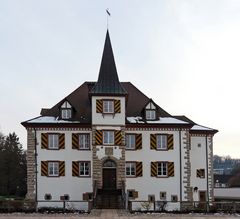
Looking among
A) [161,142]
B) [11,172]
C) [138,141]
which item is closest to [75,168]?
[138,141]

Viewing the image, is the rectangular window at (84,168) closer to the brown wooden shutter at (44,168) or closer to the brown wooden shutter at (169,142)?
the brown wooden shutter at (44,168)

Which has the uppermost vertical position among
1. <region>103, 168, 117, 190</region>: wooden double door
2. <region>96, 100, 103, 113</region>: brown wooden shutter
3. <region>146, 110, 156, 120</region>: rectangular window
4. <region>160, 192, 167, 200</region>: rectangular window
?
<region>96, 100, 103, 113</region>: brown wooden shutter

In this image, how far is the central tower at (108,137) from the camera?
142 ft

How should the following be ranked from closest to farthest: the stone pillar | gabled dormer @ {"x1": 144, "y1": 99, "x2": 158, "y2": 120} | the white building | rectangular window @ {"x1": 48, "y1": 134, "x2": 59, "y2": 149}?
1. the white building
2. the stone pillar
3. rectangular window @ {"x1": 48, "y1": 134, "x2": 59, "y2": 149}
4. gabled dormer @ {"x1": 144, "y1": 99, "x2": 158, "y2": 120}

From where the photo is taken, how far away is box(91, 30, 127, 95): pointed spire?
43.7 metres

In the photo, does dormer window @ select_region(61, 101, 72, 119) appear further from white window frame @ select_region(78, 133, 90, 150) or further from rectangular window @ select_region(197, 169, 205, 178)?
rectangular window @ select_region(197, 169, 205, 178)

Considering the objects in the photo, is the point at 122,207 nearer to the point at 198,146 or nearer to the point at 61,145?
the point at 61,145

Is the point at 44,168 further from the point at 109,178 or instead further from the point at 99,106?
the point at 99,106

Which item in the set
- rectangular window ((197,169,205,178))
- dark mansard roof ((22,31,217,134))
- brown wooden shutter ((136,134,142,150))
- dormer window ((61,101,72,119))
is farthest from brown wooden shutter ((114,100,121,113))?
rectangular window ((197,169,205,178))

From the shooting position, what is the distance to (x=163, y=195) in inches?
1769

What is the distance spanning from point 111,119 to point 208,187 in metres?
11.3

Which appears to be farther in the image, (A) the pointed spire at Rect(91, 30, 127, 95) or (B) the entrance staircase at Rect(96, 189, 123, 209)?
(A) the pointed spire at Rect(91, 30, 127, 95)

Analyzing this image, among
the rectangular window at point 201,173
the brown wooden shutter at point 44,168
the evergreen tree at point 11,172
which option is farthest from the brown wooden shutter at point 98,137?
the evergreen tree at point 11,172

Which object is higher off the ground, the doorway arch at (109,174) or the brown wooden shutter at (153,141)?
the brown wooden shutter at (153,141)
